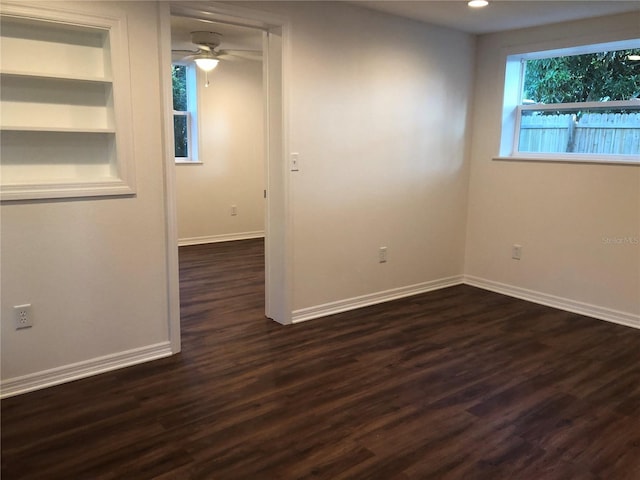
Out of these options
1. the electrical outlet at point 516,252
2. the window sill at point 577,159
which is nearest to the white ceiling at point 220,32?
the window sill at point 577,159

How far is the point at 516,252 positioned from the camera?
4.68 m

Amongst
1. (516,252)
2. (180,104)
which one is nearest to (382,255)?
(516,252)

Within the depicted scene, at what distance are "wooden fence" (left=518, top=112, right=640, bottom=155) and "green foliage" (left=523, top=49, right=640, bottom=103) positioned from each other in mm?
153

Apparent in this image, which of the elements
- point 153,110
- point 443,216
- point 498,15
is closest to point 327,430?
point 153,110

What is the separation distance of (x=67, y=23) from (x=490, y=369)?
3.07 metres

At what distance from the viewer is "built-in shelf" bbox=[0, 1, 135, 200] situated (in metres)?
2.64

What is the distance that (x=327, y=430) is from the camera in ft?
8.11

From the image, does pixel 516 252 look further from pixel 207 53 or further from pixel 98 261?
pixel 207 53

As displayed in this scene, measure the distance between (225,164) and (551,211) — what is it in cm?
416

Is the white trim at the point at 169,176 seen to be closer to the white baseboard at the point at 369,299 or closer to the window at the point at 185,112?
the white baseboard at the point at 369,299

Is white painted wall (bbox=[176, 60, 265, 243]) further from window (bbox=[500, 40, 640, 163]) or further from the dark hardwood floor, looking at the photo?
window (bbox=[500, 40, 640, 163])

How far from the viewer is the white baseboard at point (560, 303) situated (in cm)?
403

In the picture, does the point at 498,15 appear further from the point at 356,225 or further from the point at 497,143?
the point at 356,225

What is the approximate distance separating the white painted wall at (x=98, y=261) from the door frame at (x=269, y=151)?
0.05 m
